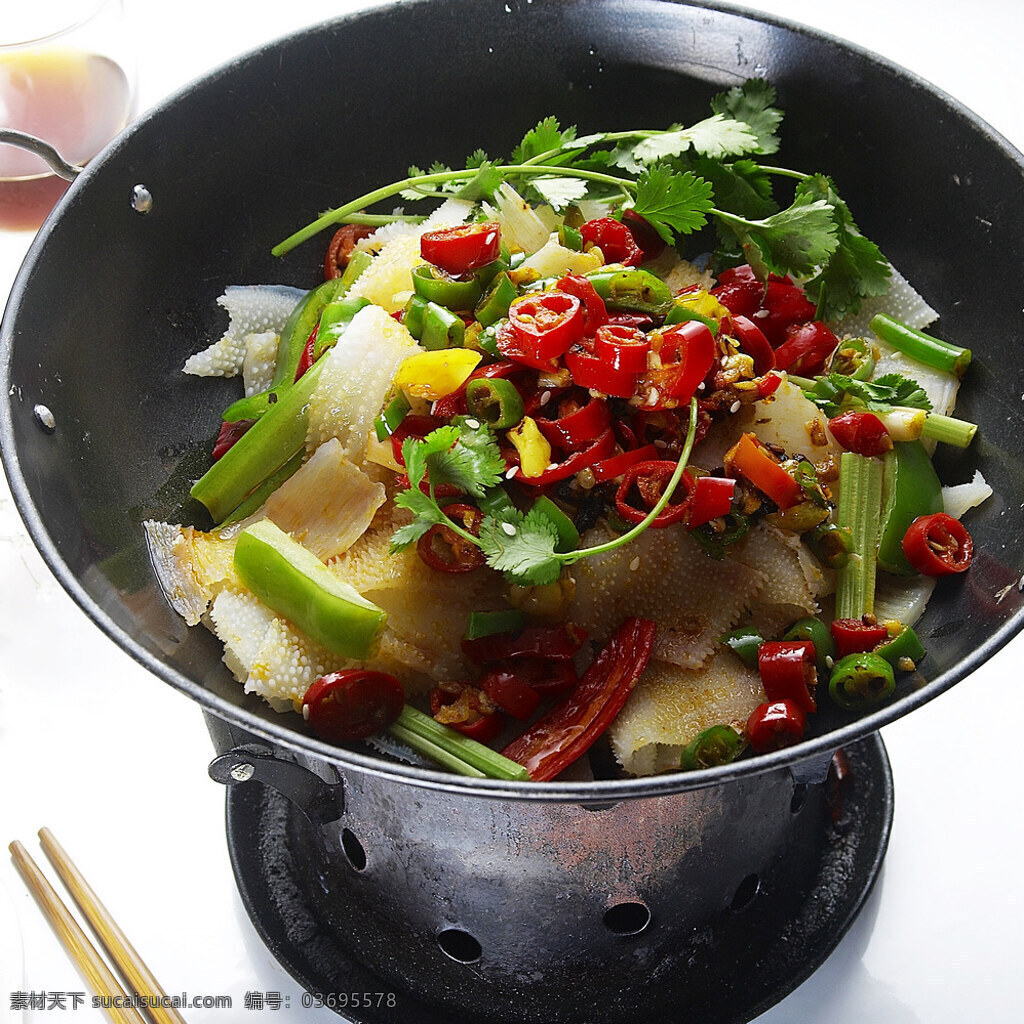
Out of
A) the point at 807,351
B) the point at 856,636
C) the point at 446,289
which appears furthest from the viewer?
the point at 807,351

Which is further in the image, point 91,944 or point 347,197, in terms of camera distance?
point 347,197

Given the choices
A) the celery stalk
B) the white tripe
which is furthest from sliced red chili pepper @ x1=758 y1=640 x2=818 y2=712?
Result: the white tripe

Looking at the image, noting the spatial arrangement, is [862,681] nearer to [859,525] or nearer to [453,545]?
[859,525]

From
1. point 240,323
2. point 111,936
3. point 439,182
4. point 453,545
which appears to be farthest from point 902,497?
point 111,936

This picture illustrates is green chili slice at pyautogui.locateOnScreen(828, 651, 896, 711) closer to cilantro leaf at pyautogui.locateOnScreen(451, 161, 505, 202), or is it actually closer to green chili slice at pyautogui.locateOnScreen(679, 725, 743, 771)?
green chili slice at pyautogui.locateOnScreen(679, 725, 743, 771)

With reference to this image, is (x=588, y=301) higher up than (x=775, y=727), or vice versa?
(x=588, y=301)

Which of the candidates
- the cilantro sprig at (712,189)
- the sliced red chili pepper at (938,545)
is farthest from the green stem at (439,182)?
the sliced red chili pepper at (938,545)
